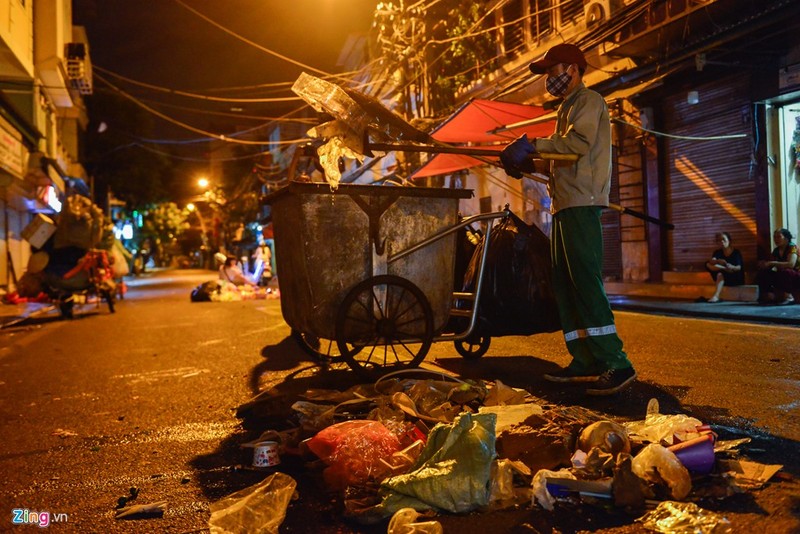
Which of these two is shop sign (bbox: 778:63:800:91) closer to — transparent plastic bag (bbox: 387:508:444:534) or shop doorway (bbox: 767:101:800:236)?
shop doorway (bbox: 767:101:800:236)

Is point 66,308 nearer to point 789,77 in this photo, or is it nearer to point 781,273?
point 781,273

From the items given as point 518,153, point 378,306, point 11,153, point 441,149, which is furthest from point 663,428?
point 11,153

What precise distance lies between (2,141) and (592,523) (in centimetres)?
1534

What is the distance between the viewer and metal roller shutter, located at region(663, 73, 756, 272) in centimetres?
1038

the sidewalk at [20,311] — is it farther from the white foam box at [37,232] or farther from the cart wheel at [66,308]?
the white foam box at [37,232]

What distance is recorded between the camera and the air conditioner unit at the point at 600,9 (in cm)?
1149

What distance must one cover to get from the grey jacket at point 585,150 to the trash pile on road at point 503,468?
4.79 feet

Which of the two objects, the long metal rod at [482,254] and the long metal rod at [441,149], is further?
the long metal rod at [482,254]

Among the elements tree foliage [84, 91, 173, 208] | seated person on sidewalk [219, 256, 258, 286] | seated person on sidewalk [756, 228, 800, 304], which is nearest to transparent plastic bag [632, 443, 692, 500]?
seated person on sidewalk [756, 228, 800, 304]

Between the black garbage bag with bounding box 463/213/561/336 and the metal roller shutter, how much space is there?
26.2ft

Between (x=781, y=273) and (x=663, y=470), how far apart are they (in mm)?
8790

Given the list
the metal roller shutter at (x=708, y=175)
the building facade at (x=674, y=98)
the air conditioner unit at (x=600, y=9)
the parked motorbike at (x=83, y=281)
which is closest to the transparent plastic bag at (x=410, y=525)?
the building facade at (x=674, y=98)

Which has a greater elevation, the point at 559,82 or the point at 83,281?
the point at 559,82

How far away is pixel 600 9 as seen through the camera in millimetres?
11586
